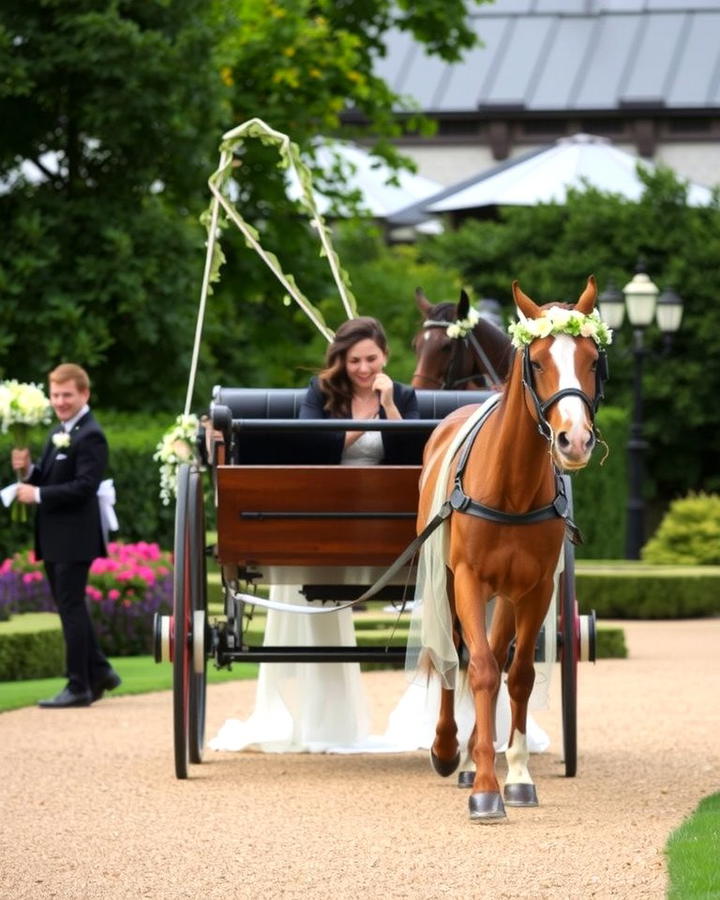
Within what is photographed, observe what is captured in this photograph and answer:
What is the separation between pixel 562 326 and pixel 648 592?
15.2 metres

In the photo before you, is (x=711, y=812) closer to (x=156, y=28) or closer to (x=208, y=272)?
(x=208, y=272)

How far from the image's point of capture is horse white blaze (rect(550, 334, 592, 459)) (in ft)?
22.3

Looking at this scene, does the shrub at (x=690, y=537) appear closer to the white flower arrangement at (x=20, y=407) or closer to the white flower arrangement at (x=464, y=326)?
the white flower arrangement at (x=20, y=407)

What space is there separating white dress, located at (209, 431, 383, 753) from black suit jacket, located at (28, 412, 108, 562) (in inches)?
78.9

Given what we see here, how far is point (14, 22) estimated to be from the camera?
2162 cm

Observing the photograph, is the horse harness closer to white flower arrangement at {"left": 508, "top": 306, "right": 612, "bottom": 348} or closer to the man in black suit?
white flower arrangement at {"left": 508, "top": 306, "right": 612, "bottom": 348}

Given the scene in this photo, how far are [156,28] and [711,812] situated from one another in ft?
53.4

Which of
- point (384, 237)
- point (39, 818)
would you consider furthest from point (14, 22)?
point (384, 237)

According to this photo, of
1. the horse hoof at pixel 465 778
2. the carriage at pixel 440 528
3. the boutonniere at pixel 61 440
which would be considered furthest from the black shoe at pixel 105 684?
the horse hoof at pixel 465 778

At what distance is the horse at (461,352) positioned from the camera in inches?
437

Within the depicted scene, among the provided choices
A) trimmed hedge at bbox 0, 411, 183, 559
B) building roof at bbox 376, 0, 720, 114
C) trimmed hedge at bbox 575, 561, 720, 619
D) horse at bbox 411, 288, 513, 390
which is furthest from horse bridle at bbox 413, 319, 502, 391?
building roof at bbox 376, 0, 720, 114

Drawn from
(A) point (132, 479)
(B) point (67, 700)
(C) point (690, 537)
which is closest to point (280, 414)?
(B) point (67, 700)

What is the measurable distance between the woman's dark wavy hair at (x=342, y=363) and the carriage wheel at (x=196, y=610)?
68 cm

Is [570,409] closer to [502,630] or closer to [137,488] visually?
[502,630]
